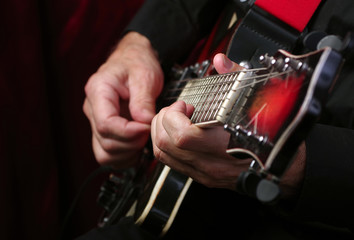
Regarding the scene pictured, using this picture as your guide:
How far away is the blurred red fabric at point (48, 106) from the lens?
1074mm

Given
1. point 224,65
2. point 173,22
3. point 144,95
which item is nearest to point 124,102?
point 144,95

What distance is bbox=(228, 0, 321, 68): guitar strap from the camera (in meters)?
0.61

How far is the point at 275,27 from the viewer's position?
623 mm

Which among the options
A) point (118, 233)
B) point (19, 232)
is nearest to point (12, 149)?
point (19, 232)

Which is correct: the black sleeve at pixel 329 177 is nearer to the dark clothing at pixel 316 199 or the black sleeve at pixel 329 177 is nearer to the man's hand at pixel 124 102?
the dark clothing at pixel 316 199

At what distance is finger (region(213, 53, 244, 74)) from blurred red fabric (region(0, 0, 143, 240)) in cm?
72

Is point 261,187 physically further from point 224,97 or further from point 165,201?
point 165,201

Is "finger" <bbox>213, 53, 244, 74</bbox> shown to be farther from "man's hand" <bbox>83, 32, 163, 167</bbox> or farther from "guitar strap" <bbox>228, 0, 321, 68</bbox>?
"man's hand" <bbox>83, 32, 163, 167</bbox>

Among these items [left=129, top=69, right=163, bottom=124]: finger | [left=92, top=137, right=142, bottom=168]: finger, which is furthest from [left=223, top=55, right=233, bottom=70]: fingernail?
[left=92, top=137, right=142, bottom=168]: finger

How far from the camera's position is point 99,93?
33.0 inches

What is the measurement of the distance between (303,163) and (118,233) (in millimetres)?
378

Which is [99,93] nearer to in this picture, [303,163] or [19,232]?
[303,163]

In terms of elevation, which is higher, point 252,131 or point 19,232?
point 252,131

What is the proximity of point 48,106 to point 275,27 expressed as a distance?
83 cm
